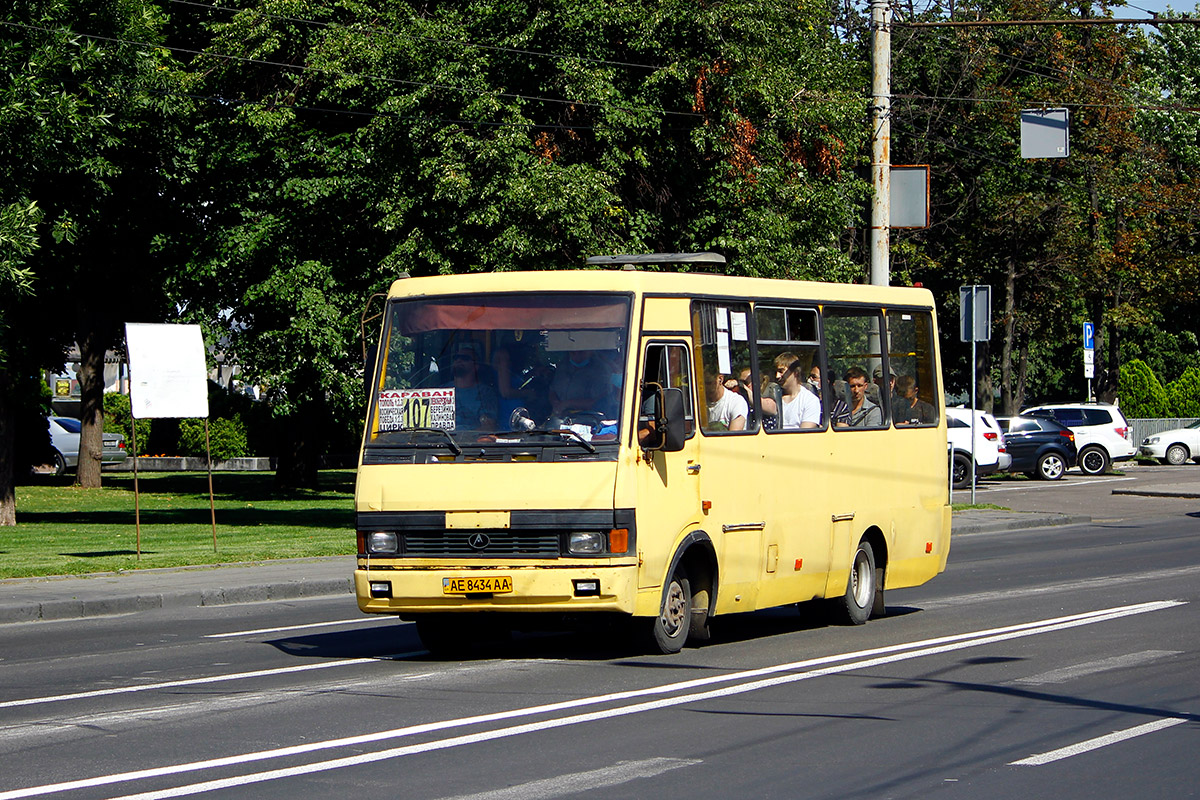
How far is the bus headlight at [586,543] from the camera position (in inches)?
421

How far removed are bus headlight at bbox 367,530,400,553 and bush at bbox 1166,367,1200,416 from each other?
56091 mm

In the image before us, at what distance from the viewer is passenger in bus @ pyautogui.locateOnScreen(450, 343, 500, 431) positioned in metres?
11.2

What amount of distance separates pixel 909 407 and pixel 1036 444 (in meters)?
28.2

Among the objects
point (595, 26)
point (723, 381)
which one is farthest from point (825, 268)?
point (723, 381)

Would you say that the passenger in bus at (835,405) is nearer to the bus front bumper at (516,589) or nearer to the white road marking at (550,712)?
the white road marking at (550,712)

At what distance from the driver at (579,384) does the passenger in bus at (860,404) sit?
11.5 feet

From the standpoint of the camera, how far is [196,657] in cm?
1221

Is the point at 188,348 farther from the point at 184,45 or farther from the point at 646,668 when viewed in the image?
the point at 184,45

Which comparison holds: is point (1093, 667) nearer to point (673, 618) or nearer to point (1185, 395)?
point (673, 618)

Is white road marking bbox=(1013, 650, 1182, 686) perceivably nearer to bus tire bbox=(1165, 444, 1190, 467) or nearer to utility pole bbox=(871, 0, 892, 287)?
utility pole bbox=(871, 0, 892, 287)

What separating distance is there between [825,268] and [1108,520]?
6.91 metres

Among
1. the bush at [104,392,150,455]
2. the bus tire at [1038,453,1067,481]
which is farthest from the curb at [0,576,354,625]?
the bush at [104,392,150,455]

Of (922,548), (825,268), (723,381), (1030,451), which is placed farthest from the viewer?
(1030,451)

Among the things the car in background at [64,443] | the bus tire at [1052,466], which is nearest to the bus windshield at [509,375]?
the bus tire at [1052,466]
